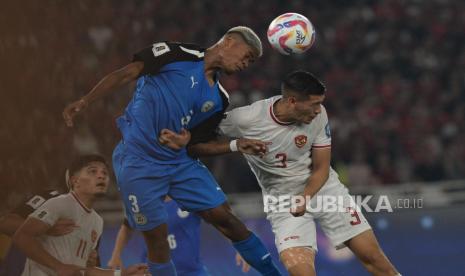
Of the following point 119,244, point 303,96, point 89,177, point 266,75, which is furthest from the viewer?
point 266,75

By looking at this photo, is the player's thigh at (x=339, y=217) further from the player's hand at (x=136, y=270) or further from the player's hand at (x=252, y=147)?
the player's hand at (x=136, y=270)

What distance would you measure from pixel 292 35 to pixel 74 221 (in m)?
1.88

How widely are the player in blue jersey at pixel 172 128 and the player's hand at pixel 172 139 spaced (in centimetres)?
6

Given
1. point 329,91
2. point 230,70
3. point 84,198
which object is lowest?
point 329,91

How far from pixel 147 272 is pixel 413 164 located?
593 centimetres

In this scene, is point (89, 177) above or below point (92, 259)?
above

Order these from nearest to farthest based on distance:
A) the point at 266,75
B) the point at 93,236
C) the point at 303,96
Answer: the point at 303,96, the point at 93,236, the point at 266,75

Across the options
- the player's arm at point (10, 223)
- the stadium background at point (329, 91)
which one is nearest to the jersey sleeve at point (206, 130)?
the player's arm at point (10, 223)

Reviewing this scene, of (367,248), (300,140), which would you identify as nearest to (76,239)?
(300,140)

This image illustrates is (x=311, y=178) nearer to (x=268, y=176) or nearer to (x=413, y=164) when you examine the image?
(x=268, y=176)

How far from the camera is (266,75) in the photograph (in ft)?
37.8

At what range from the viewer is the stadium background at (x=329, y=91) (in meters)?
7.08

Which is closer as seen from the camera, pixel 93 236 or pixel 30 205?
pixel 30 205

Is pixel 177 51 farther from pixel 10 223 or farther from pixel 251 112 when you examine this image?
pixel 10 223
